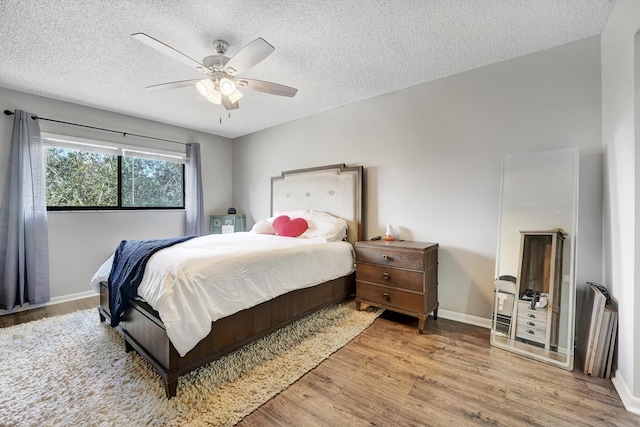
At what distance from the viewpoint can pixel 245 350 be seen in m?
2.12

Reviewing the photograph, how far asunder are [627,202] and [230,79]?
2.76 m

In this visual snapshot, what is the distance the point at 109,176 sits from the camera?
12.2 ft

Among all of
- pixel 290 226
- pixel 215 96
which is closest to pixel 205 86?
pixel 215 96

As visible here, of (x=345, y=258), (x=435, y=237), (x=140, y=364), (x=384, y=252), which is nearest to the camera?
(x=140, y=364)

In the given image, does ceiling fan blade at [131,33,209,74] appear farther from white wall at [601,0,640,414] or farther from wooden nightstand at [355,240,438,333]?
white wall at [601,0,640,414]

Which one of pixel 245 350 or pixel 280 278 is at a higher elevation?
pixel 280 278

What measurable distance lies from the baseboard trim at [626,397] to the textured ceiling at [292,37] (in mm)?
2398

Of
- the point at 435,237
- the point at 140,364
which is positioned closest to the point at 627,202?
the point at 435,237

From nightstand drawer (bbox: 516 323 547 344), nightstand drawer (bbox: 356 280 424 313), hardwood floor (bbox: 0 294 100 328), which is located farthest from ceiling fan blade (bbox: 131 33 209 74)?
nightstand drawer (bbox: 516 323 547 344)

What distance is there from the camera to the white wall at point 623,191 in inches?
59.4

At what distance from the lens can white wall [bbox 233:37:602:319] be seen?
6.97 feet

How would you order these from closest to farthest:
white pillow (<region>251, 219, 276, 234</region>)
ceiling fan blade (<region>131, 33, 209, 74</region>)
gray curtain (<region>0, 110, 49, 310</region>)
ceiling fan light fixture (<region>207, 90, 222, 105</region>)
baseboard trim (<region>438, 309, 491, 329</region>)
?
ceiling fan blade (<region>131, 33, 209, 74</region>), ceiling fan light fixture (<region>207, 90, 222, 105</region>), baseboard trim (<region>438, 309, 491, 329</region>), gray curtain (<region>0, 110, 49, 310</region>), white pillow (<region>251, 219, 276, 234</region>)

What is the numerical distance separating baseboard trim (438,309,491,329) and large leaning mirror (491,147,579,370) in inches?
11.8

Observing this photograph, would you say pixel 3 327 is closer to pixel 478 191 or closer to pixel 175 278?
pixel 175 278
